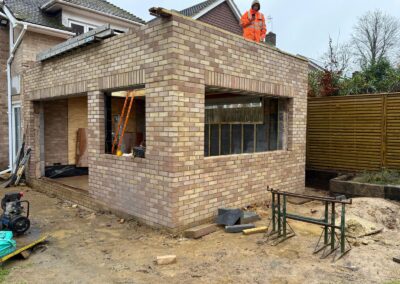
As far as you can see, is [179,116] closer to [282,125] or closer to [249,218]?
[249,218]

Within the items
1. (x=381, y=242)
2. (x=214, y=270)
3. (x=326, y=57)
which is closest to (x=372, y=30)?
(x=326, y=57)

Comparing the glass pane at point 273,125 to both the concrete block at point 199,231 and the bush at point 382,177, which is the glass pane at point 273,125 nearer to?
the bush at point 382,177

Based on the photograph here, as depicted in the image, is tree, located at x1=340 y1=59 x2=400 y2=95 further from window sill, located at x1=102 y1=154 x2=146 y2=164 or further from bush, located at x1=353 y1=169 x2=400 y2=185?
window sill, located at x1=102 y1=154 x2=146 y2=164

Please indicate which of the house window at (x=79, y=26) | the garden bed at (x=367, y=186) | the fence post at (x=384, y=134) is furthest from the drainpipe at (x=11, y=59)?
the fence post at (x=384, y=134)

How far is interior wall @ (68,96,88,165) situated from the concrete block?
6410 millimetres

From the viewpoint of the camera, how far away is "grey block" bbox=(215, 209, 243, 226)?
5449 millimetres

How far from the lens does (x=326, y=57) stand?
17375 mm

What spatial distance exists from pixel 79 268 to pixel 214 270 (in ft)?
5.90

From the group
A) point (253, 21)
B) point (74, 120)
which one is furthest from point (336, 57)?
point (74, 120)

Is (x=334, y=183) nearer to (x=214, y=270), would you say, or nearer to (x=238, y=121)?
(x=238, y=121)

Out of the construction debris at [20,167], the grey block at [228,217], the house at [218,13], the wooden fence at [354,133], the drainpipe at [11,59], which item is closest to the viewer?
the grey block at [228,217]

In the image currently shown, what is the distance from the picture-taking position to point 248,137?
7.79m

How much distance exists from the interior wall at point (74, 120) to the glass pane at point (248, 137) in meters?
5.70

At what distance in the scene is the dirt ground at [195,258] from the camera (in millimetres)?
3764
